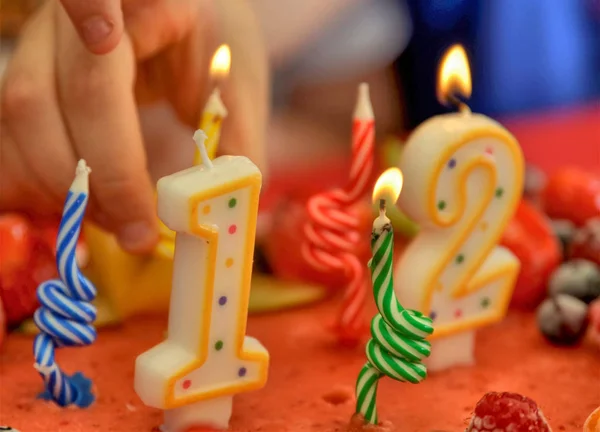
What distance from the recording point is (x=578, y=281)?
1.40 m

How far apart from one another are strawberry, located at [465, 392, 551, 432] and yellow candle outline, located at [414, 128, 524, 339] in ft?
0.86

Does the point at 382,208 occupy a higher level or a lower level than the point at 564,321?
higher

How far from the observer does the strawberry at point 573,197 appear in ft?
5.61

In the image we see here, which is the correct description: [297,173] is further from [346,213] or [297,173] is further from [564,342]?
[564,342]

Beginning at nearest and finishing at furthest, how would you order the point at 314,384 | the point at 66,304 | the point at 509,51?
the point at 66,304
the point at 314,384
the point at 509,51

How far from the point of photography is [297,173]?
7.31 ft

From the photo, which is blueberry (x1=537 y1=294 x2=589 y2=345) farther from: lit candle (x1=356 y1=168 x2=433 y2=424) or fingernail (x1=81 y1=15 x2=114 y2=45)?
fingernail (x1=81 y1=15 x2=114 y2=45)

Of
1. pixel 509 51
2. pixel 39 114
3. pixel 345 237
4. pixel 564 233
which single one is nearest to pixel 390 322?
pixel 345 237

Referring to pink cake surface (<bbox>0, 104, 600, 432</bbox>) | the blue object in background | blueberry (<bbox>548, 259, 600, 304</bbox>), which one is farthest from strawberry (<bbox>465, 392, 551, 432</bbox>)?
the blue object in background

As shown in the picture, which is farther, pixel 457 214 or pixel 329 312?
pixel 329 312

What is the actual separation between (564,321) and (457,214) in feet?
0.86

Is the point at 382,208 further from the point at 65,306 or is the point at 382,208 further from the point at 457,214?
the point at 65,306

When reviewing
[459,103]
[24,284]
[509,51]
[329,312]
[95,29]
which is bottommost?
[329,312]

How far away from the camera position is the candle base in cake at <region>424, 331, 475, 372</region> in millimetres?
1236
